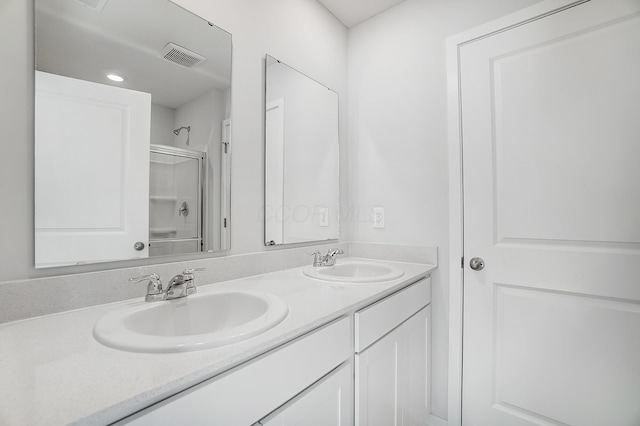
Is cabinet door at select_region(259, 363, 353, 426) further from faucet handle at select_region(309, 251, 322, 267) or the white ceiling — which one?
the white ceiling

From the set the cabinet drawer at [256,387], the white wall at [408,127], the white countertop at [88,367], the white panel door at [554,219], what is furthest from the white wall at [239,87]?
the white panel door at [554,219]

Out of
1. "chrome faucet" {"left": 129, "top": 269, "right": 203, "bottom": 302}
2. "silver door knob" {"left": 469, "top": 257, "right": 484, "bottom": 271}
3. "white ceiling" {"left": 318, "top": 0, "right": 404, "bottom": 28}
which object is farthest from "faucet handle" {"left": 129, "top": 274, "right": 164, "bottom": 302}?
"white ceiling" {"left": 318, "top": 0, "right": 404, "bottom": 28}

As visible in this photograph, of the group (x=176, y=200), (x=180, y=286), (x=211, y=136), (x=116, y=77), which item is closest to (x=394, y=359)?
(x=180, y=286)

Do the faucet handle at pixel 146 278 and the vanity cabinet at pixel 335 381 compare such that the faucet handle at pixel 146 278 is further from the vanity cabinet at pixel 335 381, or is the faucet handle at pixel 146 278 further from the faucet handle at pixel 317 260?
the faucet handle at pixel 317 260

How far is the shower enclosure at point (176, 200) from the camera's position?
108 cm

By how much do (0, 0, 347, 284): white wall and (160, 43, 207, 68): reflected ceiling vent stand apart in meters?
0.17

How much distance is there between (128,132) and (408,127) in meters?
1.41

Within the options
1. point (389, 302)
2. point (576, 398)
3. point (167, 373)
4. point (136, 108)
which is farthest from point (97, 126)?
point (576, 398)

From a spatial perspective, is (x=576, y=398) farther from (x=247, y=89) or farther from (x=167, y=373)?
(x=247, y=89)

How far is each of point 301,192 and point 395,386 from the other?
1.05 m

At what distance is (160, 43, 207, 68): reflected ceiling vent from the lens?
1.12 meters

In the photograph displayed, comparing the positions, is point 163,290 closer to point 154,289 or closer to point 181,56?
point 154,289

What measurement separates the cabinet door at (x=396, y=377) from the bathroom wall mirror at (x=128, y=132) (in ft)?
2.53

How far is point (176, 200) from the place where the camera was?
115cm
